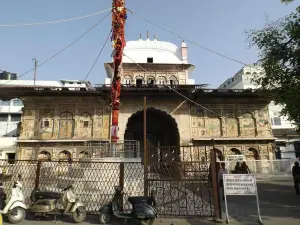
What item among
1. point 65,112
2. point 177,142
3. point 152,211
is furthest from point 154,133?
point 152,211

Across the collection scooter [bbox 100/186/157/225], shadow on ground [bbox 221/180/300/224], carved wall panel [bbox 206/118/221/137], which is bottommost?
shadow on ground [bbox 221/180/300/224]

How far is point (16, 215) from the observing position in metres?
6.40

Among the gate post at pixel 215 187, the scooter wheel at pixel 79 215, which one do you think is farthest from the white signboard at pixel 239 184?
the scooter wheel at pixel 79 215

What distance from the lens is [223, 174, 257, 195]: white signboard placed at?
6.53m

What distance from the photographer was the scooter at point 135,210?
604 cm

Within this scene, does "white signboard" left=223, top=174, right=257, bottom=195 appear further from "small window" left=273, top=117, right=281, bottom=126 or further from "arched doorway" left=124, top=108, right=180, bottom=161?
"small window" left=273, top=117, right=281, bottom=126

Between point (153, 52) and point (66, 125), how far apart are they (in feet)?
43.2

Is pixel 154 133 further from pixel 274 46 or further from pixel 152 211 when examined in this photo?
pixel 152 211

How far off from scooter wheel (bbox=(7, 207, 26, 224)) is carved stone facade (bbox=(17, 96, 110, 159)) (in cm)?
1615

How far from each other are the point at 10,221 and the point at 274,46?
13504 millimetres

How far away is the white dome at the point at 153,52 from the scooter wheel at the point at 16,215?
2306 cm

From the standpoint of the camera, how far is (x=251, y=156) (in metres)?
23.8

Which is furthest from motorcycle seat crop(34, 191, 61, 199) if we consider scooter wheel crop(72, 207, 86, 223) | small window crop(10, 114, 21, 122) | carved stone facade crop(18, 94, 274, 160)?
small window crop(10, 114, 21, 122)

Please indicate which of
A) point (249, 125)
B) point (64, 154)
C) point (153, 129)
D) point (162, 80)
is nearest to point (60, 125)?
point (64, 154)
